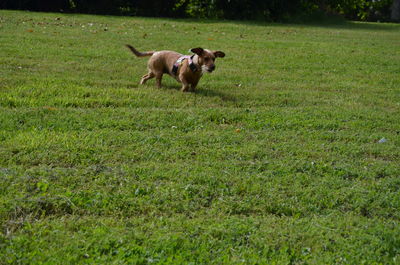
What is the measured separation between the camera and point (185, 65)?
6.37 metres

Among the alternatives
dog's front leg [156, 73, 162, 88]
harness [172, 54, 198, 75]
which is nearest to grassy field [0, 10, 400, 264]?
dog's front leg [156, 73, 162, 88]

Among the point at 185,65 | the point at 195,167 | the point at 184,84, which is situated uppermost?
the point at 185,65

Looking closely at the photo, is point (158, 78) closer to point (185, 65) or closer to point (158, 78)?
point (158, 78)

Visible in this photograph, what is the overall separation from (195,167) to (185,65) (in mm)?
2833

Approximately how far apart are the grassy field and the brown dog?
0.23 meters

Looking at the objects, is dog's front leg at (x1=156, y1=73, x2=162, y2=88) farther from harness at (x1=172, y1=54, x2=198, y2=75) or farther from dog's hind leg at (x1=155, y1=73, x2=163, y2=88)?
harness at (x1=172, y1=54, x2=198, y2=75)

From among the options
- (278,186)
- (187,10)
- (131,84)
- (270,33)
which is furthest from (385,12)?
(278,186)

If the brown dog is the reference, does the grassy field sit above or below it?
below

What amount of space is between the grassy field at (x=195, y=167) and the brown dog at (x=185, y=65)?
226 millimetres

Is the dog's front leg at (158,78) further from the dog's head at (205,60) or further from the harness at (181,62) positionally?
the dog's head at (205,60)

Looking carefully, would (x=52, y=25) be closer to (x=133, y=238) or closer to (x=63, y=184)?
(x=63, y=184)

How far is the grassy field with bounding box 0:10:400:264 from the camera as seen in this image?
2795 mm

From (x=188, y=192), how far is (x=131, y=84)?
11.8 ft

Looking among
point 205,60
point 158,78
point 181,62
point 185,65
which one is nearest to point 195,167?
point 205,60
